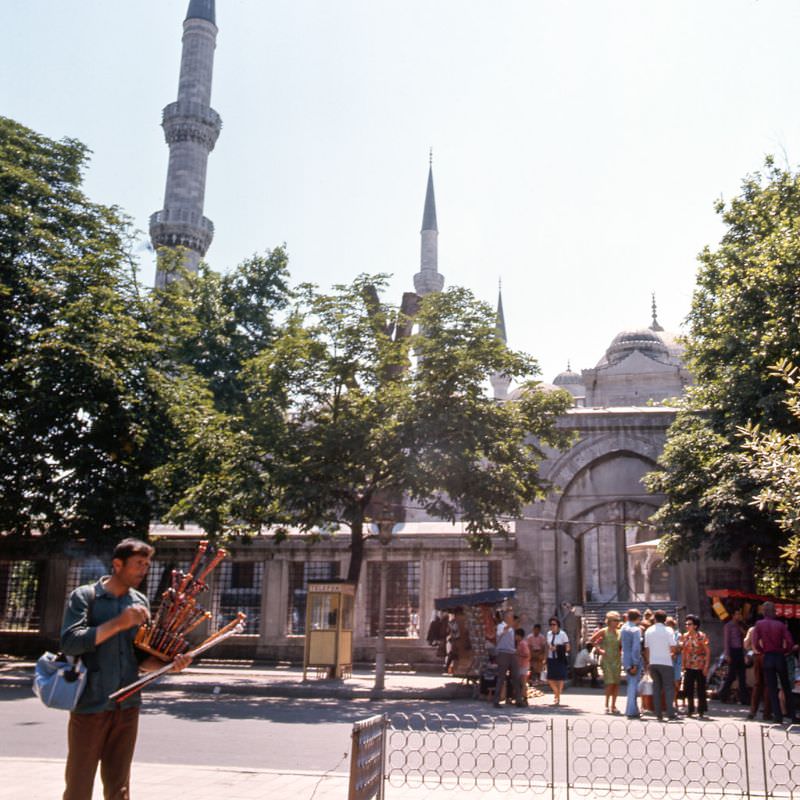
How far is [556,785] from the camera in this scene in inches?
300

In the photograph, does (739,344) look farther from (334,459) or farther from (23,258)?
(23,258)

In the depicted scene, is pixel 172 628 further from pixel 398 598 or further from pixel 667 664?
pixel 398 598

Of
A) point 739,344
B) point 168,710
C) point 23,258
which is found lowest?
point 168,710

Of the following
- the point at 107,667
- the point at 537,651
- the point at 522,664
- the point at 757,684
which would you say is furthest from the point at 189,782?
the point at 537,651

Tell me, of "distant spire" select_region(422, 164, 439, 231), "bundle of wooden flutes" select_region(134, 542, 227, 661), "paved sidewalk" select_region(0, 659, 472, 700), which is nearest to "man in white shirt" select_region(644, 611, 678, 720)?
"paved sidewalk" select_region(0, 659, 472, 700)

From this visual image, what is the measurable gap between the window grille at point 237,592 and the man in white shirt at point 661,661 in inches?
516

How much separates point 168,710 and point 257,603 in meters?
10.7

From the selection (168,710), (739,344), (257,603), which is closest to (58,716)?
(168,710)

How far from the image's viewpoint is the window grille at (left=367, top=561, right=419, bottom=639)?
2259cm

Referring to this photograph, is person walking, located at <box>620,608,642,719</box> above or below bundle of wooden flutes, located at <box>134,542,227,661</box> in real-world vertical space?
below

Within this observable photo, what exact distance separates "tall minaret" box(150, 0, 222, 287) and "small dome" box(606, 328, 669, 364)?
20.7 meters

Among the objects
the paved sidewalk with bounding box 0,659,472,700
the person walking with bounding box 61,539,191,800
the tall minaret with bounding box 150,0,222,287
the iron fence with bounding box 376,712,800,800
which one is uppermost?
the tall minaret with bounding box 150,0,222,287

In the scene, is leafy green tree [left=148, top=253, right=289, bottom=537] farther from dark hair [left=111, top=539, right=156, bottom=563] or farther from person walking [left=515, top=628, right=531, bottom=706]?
dark hair [left=111, top=539, right=156, bottom=563]

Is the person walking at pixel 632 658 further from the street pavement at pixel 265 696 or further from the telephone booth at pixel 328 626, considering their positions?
the telephone booth at pixel 328 626
